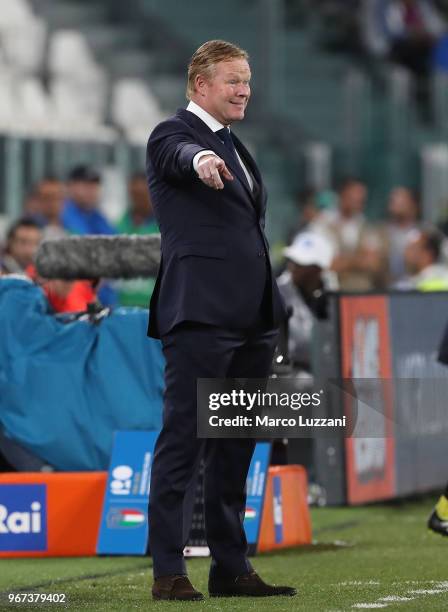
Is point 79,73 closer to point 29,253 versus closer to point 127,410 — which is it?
point 29,253

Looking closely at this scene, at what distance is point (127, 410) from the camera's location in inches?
341

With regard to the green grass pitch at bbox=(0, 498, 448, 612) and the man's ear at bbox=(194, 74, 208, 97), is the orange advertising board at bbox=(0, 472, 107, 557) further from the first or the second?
the man's ear at bbox=(194, 74, 208, 97)

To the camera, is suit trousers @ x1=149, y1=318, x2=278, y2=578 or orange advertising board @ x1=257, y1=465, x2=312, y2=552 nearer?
suit trousers @ x1=149, y1=318, x2=278, y2=578

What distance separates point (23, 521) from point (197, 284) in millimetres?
2747

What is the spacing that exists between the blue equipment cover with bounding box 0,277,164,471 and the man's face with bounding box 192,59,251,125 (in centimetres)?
263

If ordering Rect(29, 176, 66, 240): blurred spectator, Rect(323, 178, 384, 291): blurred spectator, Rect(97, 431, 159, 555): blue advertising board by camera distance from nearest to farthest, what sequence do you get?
Rect(97, 431, 159, 555): blue advertising board
Rect(29, 176, 66, 240): blurred spectator
Rect(323, 178, 384, 291): blurred spectator

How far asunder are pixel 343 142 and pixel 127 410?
13033 millimetres

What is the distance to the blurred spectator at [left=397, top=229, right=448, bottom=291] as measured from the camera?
45.2 feet

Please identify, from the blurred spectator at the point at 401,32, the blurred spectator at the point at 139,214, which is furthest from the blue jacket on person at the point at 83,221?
the blurred spectator at the point at 401,32

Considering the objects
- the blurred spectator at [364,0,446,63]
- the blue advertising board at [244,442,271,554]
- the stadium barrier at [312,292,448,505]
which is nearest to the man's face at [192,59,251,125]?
the blue advertising board at [244,442,271,554]

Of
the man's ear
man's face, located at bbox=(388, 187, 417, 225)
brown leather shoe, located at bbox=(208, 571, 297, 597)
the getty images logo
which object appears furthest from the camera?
man's face, located at bbox=(388, 187, 417, 225)

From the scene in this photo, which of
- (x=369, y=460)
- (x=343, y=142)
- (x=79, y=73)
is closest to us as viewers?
(x=369, y=460)

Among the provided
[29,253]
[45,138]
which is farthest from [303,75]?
[29,253]

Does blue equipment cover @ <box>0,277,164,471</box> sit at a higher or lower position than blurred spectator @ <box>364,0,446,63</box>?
lower
